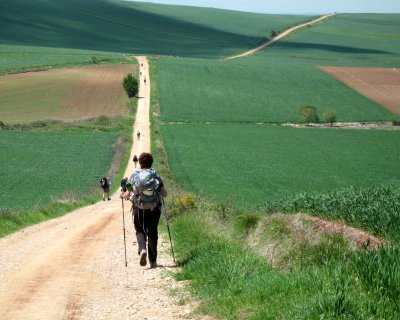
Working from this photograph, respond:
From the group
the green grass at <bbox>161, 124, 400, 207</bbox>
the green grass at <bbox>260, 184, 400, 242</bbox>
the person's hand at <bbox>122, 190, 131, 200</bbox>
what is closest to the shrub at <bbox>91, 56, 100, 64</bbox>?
the green grass at <bbox>161, 124, 400, 207</bbox>

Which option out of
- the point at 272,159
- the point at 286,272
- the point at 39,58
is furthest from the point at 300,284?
the point at 39,58

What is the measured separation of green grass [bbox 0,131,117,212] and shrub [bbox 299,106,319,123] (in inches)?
931

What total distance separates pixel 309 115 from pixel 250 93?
18398mm

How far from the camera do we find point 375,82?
10225cm

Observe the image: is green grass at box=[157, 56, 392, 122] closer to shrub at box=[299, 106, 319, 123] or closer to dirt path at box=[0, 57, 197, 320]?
shrub at box=[299, 106, 319, 123]

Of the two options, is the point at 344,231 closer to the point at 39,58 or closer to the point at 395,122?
the point at 395,122

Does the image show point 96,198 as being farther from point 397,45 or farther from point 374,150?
point 397,45

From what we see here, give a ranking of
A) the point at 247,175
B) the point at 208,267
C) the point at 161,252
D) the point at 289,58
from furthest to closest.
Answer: the point at 289,58, the point at 247,175, the point at 161,252, the point at 208,267

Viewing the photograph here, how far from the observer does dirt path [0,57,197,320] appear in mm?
9039

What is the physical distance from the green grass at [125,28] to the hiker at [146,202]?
408 ft

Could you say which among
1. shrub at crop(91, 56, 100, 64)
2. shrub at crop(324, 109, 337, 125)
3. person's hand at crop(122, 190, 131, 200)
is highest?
person's hand at crop(122, 190, 131, 200)

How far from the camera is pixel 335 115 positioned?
3004 inches

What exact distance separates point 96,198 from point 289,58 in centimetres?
10351

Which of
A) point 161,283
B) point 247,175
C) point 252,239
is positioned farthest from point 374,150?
point 161,283
